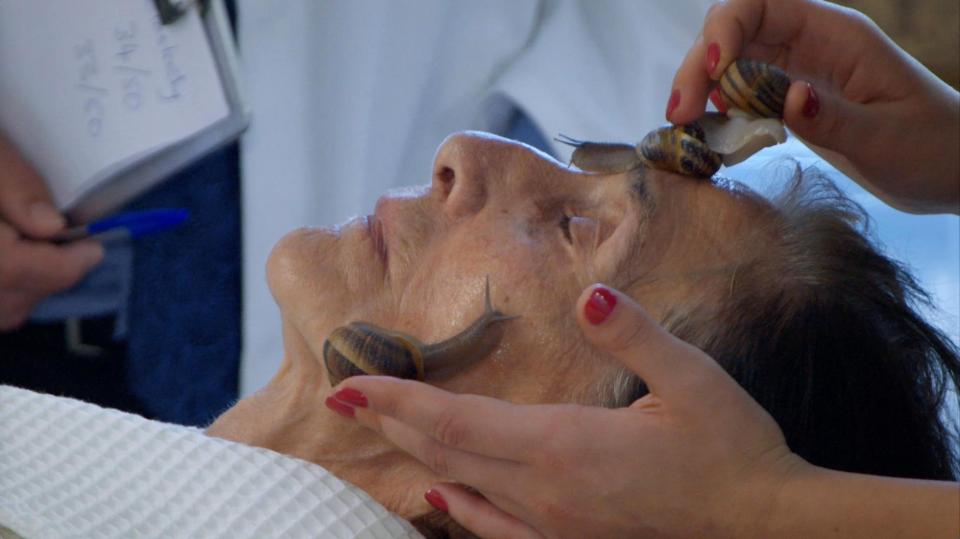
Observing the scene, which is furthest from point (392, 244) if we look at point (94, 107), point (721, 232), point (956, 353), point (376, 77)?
point (376, 77)

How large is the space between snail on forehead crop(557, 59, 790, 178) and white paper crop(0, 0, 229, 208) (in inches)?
29.0

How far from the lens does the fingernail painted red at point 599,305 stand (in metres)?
0.68

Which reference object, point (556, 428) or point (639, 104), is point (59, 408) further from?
point (639, 104)

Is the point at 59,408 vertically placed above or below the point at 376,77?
below

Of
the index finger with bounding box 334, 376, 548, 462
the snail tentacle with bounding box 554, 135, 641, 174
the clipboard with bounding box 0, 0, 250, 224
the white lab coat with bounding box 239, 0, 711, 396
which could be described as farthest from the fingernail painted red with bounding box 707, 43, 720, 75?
the clipboard with bounding box 0, 0, 250, 224

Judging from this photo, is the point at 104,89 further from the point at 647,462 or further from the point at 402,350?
the point at 647,462

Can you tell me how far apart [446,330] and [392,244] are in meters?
0.12

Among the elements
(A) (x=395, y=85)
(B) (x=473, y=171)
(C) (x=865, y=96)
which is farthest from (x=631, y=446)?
(A) (x=395, y=85)

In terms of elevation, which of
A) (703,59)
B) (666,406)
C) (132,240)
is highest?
(703,59)

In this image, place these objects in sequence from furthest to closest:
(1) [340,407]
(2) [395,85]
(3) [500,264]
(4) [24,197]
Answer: (2) [395,85] → (4) [24,197] → (3) [500,264] → (1) [340,407]

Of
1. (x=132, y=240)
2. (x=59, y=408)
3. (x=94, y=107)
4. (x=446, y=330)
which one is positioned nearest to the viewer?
(x=446, y=330)

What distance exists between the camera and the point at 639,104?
5.39 feet

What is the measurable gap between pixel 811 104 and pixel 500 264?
327mm

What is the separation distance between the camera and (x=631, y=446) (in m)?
0.70
